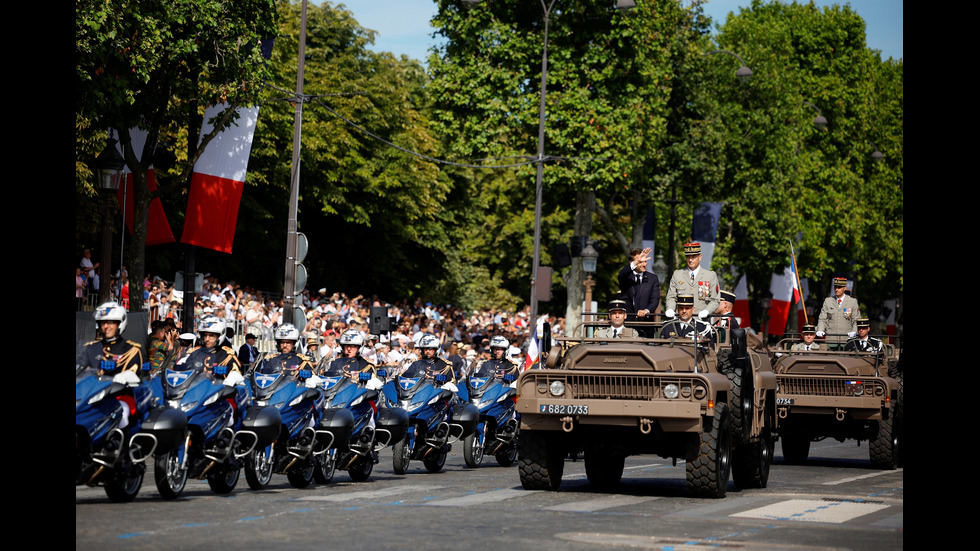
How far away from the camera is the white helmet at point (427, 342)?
19.2 meters

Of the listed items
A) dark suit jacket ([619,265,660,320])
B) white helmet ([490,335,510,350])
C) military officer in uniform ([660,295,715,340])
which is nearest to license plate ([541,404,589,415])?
military officer in uniform ([660,295,715,340])

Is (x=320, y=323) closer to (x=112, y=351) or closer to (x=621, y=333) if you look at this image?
(x=621, y=333)

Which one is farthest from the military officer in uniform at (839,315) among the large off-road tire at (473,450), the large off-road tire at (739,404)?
the large off-road tire at (739,404)

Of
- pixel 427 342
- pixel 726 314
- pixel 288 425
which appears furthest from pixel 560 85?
pixel 288 425

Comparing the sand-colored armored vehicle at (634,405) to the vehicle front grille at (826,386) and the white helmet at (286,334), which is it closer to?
the white helmet at (286,334)

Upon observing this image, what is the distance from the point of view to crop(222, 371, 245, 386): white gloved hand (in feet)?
46.6

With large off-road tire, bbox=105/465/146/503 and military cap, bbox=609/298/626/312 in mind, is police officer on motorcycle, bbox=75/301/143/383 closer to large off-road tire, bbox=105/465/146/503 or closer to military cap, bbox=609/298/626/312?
large off-road tire, bbox=105/465/146/503

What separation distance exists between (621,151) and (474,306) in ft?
88.7

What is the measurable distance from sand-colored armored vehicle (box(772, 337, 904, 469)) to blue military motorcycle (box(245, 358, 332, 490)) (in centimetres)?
869

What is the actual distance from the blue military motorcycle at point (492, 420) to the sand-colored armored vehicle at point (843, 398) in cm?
419

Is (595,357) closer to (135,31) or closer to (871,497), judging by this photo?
(871,497)

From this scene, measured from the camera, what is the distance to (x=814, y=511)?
45.8ft

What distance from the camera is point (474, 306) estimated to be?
218 feet

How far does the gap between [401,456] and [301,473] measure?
2711 mm
